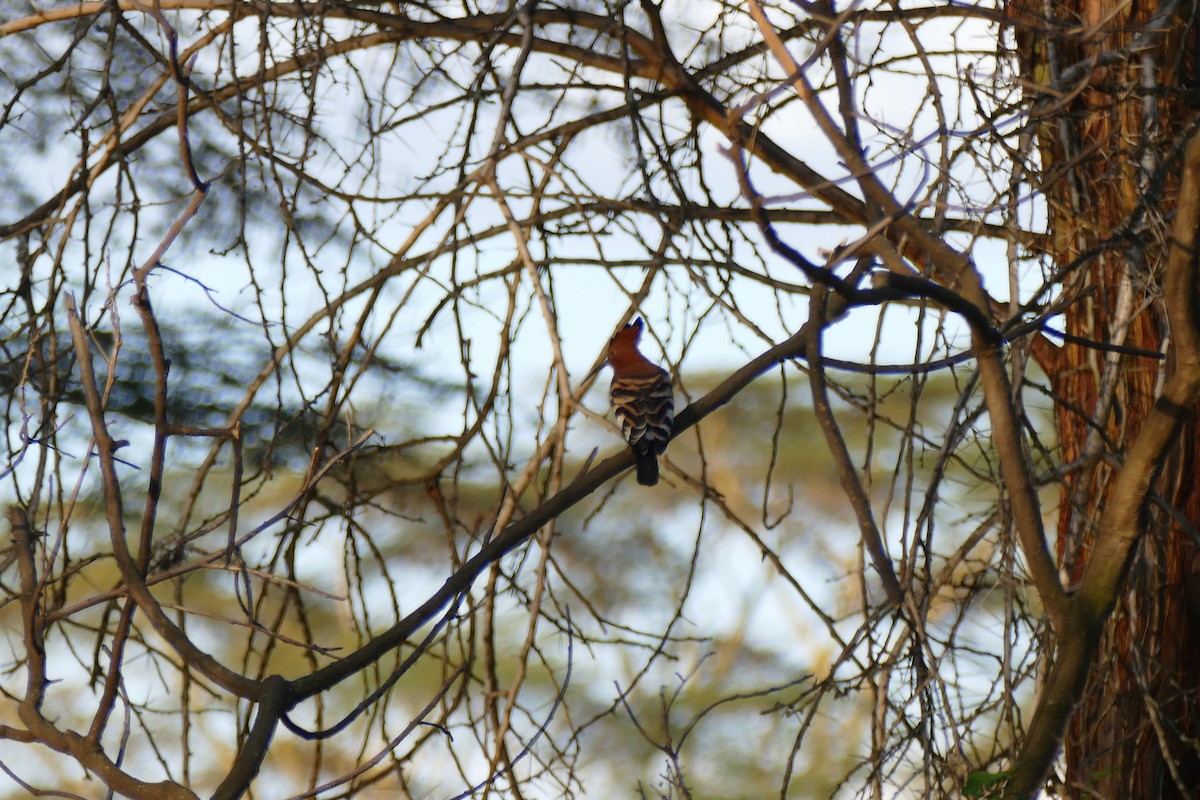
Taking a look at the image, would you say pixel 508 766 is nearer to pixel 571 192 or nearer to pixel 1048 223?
pixel 571 192

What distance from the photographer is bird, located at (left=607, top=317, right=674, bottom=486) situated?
3219 millimetres

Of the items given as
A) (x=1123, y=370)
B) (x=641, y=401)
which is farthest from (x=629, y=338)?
(x=1123, y=370)

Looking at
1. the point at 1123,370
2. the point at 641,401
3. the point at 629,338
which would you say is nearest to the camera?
the point at 1123,370

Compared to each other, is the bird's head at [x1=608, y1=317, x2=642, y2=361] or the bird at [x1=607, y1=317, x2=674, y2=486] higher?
the bird's head at [x1=608, y1=317, x2=642, y2=361]

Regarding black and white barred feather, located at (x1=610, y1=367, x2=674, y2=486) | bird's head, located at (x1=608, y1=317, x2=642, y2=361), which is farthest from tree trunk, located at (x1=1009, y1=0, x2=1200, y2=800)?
bird's head, located at (x1=608, y1=317, x2=642, y2=361)

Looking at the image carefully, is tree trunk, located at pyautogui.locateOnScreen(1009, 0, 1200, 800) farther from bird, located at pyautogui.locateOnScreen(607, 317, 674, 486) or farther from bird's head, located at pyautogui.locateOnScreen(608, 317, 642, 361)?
bird's head, located at pyautogui.locateOnScreen(608, 317, 642, 361)

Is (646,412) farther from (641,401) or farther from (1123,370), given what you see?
(1123,370)

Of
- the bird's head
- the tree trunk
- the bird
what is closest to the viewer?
the tree trunk

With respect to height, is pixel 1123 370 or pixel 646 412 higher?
pixel 646 412

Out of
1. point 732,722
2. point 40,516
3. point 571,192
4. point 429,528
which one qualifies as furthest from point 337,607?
point 571,192

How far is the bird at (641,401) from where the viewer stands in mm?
A: 3219

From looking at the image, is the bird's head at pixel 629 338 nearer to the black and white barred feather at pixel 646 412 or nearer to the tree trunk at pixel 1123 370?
the black and white barred feather at pixel 646 412

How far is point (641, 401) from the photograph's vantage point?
11.6ft

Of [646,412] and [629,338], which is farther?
[629,338]
